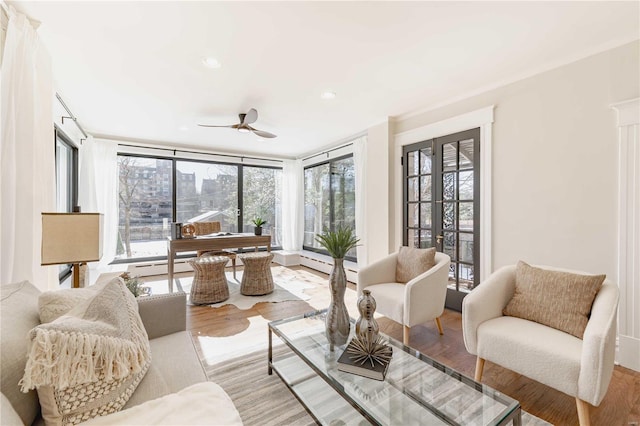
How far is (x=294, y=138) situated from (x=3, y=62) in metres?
3.55

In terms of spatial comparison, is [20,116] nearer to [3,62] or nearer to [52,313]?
[3,62]

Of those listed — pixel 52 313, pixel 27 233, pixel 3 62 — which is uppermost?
pixel 3 62

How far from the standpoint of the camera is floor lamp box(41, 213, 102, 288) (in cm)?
158

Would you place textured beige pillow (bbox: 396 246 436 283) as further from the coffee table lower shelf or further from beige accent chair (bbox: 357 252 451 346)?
the coffee table lower shelf

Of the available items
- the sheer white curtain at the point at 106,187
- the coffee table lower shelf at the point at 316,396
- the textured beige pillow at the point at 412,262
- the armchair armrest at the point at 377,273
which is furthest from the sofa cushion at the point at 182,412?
the sheer white curtain at the point at 106,187

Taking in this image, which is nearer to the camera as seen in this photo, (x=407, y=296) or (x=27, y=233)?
(x=27, y=233)

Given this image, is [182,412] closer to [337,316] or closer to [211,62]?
[337,316]

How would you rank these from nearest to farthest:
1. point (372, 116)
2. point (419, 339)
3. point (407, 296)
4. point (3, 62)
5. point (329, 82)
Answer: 1. point (3, 62)
2. point (407, 296)
3. point (419, 339)
4. point (329, 82)
5. point (372, 116)

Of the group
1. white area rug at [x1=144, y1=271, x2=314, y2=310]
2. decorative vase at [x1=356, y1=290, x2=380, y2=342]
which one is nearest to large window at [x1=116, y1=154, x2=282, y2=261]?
white area rug at [x1=144, y1=271, x2=314, y2=310]

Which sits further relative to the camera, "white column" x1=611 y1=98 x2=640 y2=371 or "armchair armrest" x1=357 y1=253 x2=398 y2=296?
"armchair armrest" x1=357 y1=253 x2=398 y2=296

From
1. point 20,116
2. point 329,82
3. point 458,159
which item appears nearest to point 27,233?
point 20,116

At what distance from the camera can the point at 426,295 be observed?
2363 mm

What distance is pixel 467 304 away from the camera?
1.83 meters

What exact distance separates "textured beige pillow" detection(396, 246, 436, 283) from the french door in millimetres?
655
